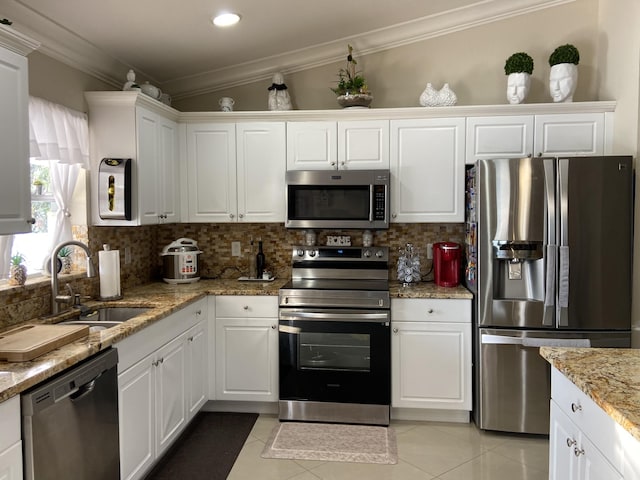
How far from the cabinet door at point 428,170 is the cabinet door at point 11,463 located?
102 inches

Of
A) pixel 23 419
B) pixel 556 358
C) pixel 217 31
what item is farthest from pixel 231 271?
pixel 556 358

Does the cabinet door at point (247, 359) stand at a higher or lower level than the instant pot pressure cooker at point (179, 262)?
lower

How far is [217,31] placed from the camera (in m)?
3.13

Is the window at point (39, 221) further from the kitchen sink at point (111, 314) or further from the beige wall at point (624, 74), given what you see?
the beige wall at point (624, 74)

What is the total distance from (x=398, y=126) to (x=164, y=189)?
170cm

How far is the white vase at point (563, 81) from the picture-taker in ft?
10.9

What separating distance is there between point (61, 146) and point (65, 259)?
0.66 meters

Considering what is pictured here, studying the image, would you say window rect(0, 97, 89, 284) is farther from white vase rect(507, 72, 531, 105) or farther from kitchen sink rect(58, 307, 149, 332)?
white vase rect(507, 72, 531, 105)

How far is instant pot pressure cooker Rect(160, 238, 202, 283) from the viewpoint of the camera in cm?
370

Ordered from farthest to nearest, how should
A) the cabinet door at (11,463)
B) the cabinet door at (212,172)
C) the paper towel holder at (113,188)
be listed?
1. the cabinet door at (212,172)
2. the paper towel holder at (113,188)
3. the cabinet door at (11,463)

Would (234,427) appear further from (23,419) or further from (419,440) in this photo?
(23,419)

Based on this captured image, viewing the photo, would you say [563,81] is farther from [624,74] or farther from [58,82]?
[58,82]

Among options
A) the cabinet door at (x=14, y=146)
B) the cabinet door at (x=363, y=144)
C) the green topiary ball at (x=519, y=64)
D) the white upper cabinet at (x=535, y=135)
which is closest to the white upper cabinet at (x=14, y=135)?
the cabinet door at (x=14, y=146)

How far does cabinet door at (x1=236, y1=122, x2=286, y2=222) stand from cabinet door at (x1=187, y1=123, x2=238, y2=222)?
0.06 meters
